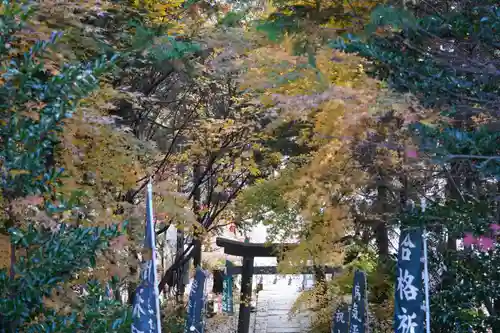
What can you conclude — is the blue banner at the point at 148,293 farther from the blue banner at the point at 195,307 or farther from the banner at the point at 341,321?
the banner at the point at 341,321

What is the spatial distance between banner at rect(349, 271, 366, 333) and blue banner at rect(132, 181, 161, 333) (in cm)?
386

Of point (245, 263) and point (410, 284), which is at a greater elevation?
point (410, 284)

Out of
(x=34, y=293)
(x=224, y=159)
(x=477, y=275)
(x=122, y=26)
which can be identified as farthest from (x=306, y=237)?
(x=34, y=293)

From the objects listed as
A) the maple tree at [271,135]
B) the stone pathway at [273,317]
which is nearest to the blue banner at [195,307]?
the maple tree at [271,135]

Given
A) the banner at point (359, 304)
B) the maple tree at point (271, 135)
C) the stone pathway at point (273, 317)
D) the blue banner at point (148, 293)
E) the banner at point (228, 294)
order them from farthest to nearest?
the stone pathway at point (273, 317)
the banner at point (228, 294)
the banner at point (359, 304)
the blue banner at point (148, 293)
the maple tree at point (271, 135)

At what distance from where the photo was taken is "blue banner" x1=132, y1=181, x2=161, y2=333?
6773 mm

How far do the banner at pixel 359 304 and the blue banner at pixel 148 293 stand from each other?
386 centimetres

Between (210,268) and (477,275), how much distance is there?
16226 mm

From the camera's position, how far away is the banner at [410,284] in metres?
6.95

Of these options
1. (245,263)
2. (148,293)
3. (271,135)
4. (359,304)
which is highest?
(271,135)

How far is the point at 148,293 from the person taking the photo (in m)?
6.90

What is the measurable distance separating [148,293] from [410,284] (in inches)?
117

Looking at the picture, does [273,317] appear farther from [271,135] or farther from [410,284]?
[410,284]

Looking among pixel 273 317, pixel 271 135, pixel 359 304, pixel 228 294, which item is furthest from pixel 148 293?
pixel 273 317
